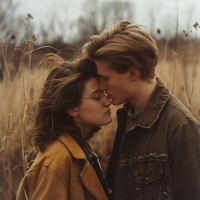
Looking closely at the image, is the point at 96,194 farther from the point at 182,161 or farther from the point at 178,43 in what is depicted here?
the point at 178,43

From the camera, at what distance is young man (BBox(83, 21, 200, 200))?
4.69 ft

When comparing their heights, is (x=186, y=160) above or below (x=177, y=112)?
below

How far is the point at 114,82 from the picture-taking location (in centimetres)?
178

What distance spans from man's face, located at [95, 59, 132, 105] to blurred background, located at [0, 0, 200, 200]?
97 centimetres

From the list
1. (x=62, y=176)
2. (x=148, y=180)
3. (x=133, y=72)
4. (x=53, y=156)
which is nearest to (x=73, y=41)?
(x=133, y=72)

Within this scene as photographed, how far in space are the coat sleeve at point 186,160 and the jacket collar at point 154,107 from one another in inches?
7.7

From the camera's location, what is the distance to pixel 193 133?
1.44 metres

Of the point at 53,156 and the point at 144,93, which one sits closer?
the point at 53,156

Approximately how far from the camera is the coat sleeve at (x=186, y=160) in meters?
1.40

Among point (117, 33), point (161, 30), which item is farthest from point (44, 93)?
point (161, 30)

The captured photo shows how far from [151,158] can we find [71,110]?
0.69m

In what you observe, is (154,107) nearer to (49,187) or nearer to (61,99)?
(61,99)

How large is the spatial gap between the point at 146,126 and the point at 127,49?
55 cm

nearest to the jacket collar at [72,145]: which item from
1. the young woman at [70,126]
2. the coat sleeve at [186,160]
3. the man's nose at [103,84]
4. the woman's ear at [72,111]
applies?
the young woman at [70,126]
